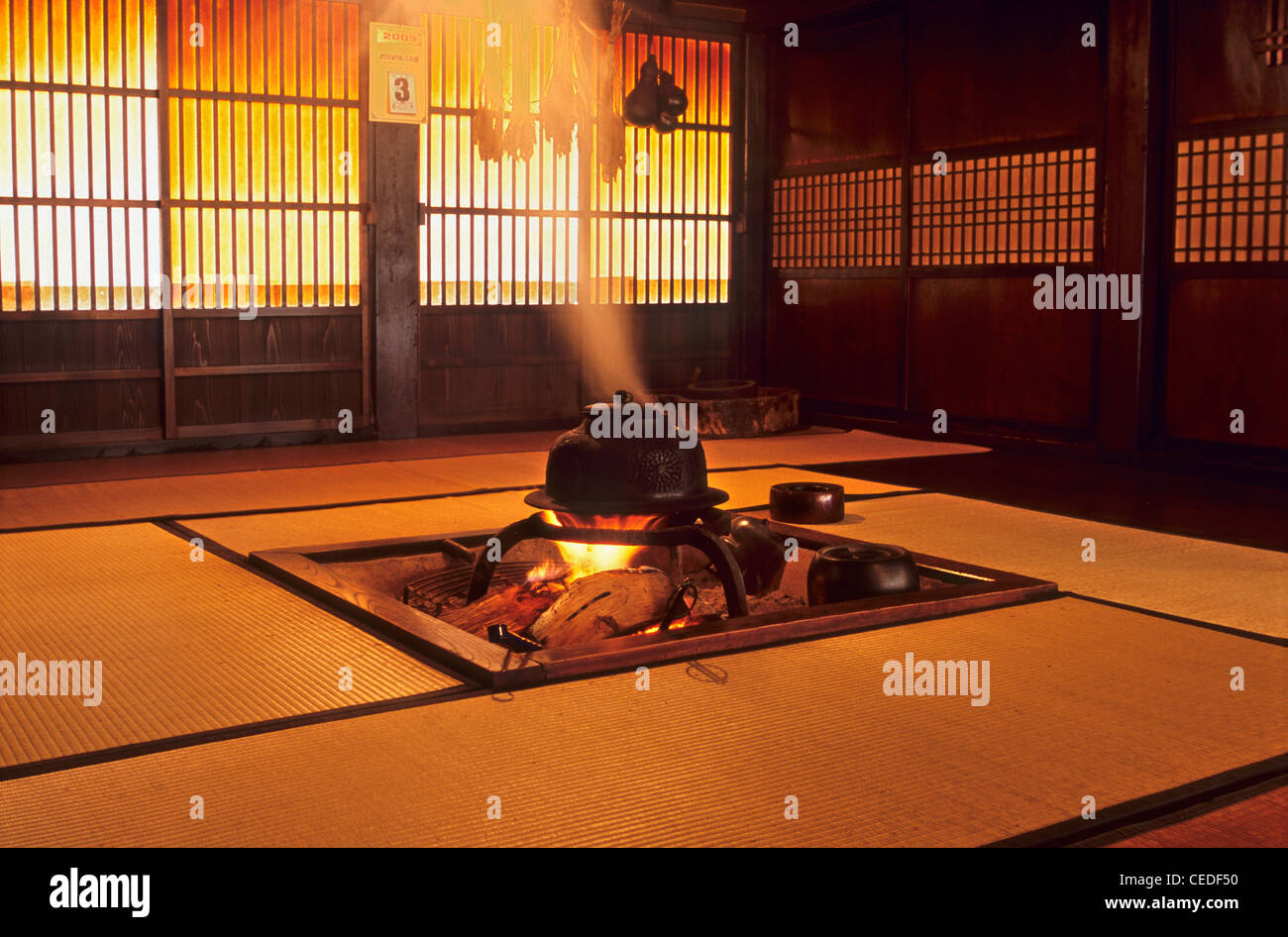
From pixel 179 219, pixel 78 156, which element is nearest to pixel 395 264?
pixel 179 219

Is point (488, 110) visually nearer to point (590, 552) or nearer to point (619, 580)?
point (590, 552)

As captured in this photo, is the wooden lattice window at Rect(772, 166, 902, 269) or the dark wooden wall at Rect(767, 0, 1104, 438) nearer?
the dark wooden wall at Rect(767, 0, 1104, 438)

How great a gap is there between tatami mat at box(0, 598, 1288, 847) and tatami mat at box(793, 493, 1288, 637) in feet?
1.62

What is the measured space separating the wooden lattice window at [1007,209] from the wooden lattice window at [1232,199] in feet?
1.67

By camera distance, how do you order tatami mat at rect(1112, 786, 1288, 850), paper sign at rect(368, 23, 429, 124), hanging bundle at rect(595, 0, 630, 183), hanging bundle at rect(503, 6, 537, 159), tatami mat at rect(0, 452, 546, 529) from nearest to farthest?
tatami mat at rect(1112, 786, 1288, 850) < tatami mat at rect(0, 452, 546, 529) < hanging bundle at rect(503, 6, 537, 159) < paper sign at rect(368, 23, 429, 124) < hanging bundle at rect(595, 0, 630, 183)

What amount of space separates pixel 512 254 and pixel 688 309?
121cm

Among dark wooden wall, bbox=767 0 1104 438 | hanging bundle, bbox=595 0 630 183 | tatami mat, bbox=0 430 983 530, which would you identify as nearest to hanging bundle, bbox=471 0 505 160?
hanging bundle, bbox=595 0 630 183

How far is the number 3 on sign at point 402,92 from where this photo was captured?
656 centimetres

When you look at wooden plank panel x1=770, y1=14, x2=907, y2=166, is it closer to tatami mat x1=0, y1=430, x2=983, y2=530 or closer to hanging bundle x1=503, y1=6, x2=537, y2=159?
hanging bundle x1=503, y1=6, x2=537, y2=159

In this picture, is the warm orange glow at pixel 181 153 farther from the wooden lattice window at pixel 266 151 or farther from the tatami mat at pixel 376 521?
the tatami mat at pixel 376 521

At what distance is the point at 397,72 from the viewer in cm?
657

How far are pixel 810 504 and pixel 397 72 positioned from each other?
141 inches

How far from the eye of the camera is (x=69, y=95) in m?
5.80

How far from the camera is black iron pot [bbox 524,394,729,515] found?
3109 mm
